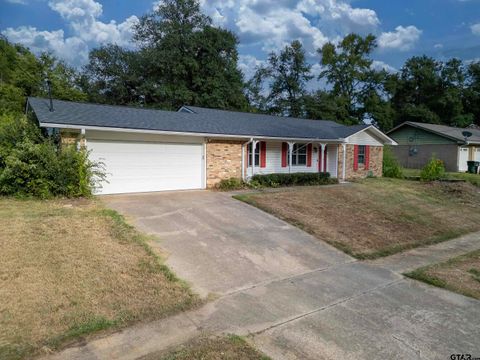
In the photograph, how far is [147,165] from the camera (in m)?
11.3

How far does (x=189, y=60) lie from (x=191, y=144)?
62.5 feet

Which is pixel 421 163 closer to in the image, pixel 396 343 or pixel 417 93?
pixel 417 93

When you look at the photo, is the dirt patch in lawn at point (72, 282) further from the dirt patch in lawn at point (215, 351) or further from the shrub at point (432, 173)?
the shrub at point (432, 173)

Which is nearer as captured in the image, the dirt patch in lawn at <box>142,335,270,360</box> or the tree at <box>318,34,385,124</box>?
the dirt patch in lawn at <box>142,335,270,360</box>

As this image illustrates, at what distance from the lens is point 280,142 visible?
51.3ft

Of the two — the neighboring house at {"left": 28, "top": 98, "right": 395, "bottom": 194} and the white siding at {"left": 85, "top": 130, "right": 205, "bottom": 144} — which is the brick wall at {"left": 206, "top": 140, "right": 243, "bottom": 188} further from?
the white siding at {"left": 85, "top": 130, "right": 205, "bottom": 144}

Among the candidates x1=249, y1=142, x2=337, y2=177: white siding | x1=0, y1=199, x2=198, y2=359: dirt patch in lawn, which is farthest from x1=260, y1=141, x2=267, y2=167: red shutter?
x1=0, y1=199, x2=198, y2=359: dirt patch in lawn

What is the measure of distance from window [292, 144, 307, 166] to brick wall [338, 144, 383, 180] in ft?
7.52

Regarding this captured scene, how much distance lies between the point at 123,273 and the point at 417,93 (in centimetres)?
4793

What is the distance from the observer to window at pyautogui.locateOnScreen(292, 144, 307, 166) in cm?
1627

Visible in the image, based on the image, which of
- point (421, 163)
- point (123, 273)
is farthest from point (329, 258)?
point (421, 163)

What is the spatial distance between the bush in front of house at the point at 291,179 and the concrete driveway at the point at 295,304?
621 cm

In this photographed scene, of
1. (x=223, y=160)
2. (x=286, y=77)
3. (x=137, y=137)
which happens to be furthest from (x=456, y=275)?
(x=286, y=77)

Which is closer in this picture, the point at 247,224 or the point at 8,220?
the point at 8,220
